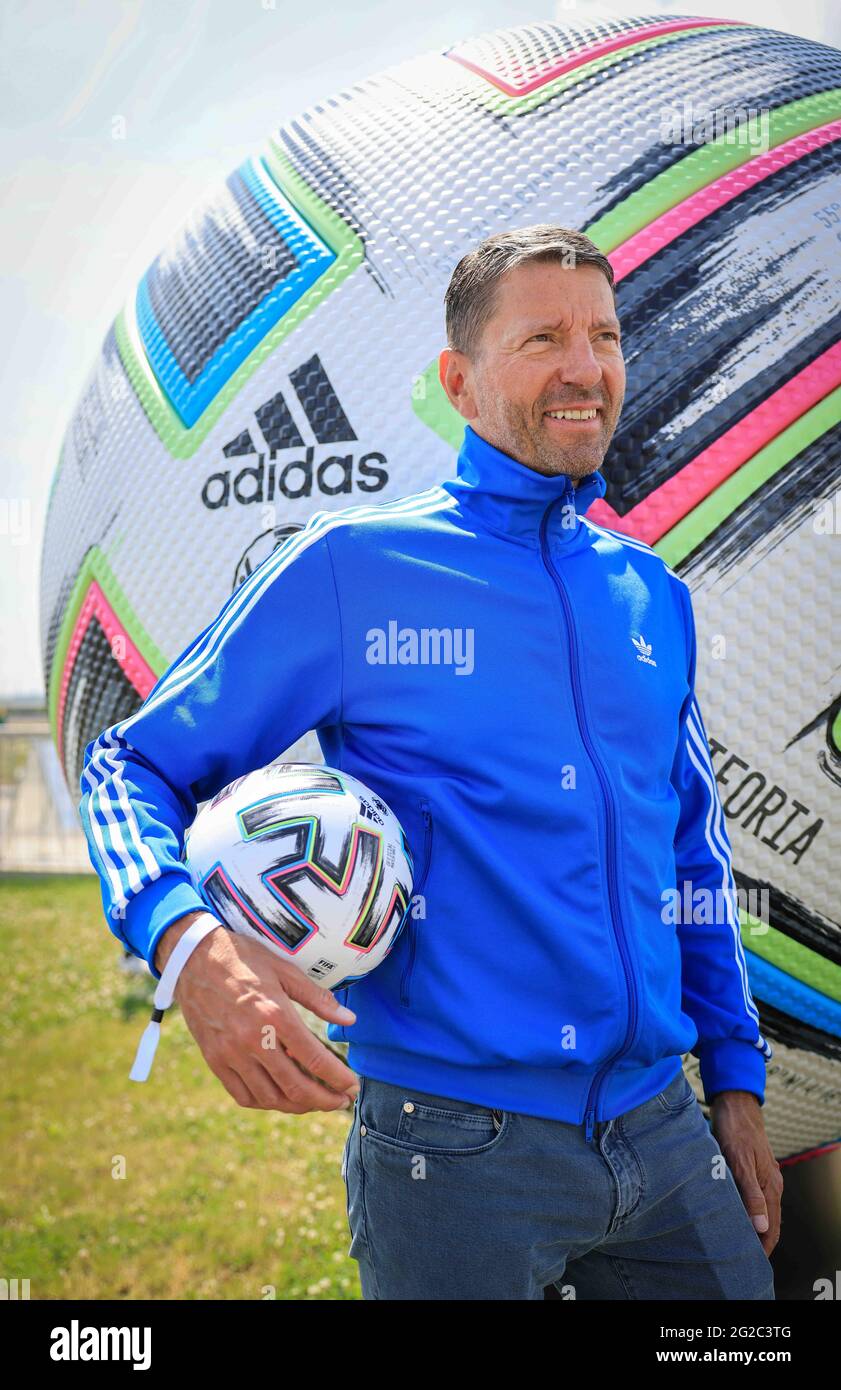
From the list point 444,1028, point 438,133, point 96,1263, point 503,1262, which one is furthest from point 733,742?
point 96,1263

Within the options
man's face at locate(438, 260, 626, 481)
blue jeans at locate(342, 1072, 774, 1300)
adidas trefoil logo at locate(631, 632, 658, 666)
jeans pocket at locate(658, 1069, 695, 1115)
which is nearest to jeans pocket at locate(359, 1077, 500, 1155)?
blue jeans at locate(342, 1072, 774, 1300)

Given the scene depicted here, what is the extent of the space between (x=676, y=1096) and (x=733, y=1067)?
24 cm

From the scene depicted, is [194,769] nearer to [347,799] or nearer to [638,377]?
[347,799]

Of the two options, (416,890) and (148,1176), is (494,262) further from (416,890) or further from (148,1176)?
(148,1176)

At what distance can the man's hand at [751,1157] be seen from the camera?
7.09ft

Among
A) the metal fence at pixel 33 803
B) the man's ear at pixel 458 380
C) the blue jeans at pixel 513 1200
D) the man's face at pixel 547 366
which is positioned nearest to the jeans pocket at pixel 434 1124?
the blue jeans at pixel 513 1200

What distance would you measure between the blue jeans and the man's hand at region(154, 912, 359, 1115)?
24 centimetres

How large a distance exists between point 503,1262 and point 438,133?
7.99 feet

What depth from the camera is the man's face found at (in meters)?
2.01

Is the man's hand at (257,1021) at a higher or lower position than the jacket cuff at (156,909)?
lower

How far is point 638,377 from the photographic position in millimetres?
2559

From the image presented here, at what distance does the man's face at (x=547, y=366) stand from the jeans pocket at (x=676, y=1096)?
108cm

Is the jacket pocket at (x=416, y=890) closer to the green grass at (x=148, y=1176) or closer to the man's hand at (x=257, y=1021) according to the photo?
the man's hand at (x=257, y=1021)

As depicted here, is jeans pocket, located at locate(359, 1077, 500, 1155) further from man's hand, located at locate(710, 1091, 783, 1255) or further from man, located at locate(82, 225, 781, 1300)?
man's hand, located at locate(710, 1091, 783, 1255)
